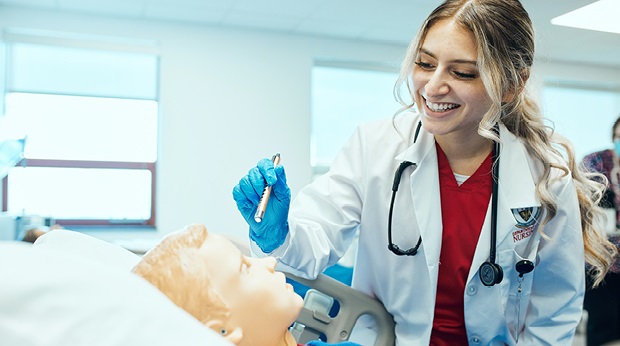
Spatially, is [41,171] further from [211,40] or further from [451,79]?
[451,79]

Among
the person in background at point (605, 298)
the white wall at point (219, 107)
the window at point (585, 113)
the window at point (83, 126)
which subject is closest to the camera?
the person in background at point (605, 298)

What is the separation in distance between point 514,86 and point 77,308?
1.07 m

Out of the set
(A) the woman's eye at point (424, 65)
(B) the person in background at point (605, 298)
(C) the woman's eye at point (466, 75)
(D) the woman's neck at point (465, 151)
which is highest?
(A) the woman's eye at point (424, 65)

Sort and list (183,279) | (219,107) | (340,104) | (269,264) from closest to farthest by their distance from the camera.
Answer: (183,279) → (269,264) → (219,107) → (340,104)

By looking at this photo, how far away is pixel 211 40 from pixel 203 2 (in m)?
0.64

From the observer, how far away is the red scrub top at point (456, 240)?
4.40 ft

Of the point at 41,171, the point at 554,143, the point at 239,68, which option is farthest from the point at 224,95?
the point at 554,143

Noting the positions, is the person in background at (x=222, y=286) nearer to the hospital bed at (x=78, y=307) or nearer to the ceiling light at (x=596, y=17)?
the hospital bed at (x=78, y=307)

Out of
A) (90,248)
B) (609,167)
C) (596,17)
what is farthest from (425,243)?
(596,17)

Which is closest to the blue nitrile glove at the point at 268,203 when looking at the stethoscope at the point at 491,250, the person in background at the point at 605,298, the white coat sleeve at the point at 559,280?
the stethoscope at the point at 491,250

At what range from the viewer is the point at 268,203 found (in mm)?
1297

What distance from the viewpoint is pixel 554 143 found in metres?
1.49

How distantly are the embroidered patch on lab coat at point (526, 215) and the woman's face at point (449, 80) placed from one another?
23cm

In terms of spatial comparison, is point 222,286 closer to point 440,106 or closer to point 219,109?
→ point 440,106
